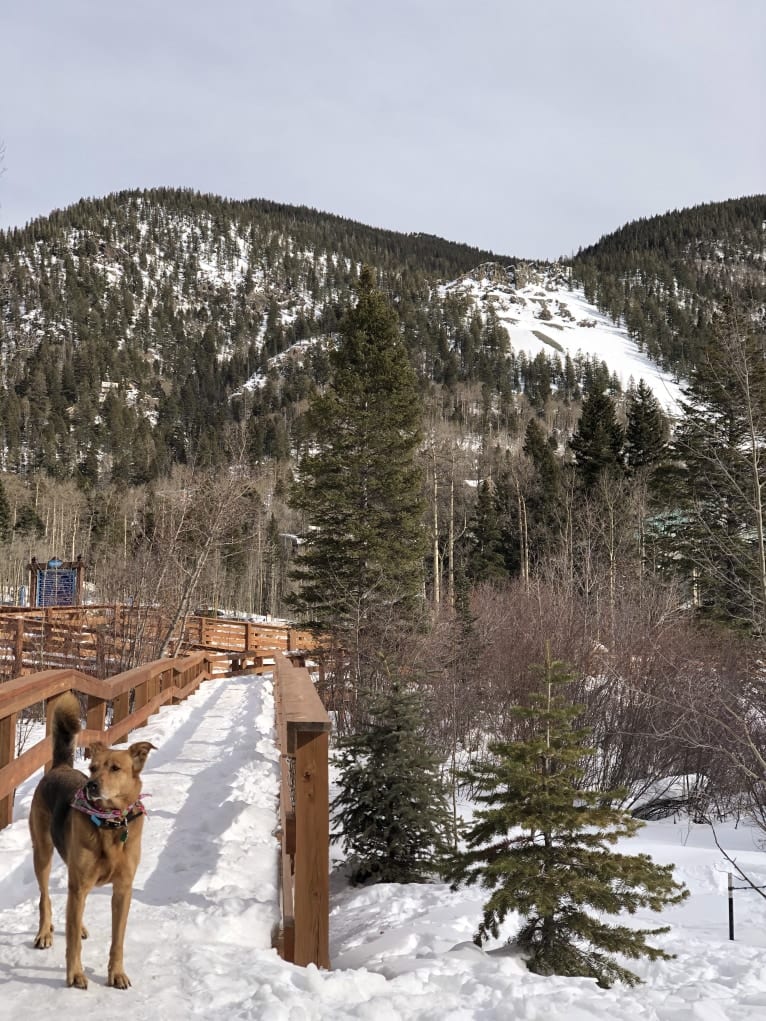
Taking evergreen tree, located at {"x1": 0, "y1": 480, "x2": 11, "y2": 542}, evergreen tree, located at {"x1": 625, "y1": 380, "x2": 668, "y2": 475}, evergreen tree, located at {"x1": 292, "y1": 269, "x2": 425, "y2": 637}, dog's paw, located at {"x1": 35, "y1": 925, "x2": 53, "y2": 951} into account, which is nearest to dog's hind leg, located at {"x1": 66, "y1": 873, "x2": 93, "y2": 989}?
dog's paw, located at {"x1": 35, "y1": 925, "x2": 53, "y2": 951}

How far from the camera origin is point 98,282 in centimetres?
19462

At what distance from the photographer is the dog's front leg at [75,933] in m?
2.86

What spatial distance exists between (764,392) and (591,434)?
3025 centimetres

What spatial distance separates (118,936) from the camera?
298 cm

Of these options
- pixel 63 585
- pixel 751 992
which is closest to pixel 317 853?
pixel 751 992

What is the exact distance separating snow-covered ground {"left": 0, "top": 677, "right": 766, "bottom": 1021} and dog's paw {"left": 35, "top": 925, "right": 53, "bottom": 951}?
38 mm

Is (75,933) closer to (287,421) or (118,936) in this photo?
(118,936)

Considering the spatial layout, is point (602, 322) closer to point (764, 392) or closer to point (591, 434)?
point (591, 434)

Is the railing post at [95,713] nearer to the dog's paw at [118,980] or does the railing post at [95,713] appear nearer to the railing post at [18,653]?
the dog's paw at [118,980]

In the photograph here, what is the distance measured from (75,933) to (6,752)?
2252 mm

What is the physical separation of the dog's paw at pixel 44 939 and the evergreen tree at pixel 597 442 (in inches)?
1579

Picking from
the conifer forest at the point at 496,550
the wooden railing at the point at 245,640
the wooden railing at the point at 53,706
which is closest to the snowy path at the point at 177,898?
the wooden railing at the point at 53,706

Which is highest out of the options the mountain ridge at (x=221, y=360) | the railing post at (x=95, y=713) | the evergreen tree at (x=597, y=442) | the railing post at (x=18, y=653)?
Result: the mountain ridge at (x=221, y=360)

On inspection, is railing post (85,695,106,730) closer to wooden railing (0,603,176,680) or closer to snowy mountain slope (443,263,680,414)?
wooden railing (0,603,176,680)
